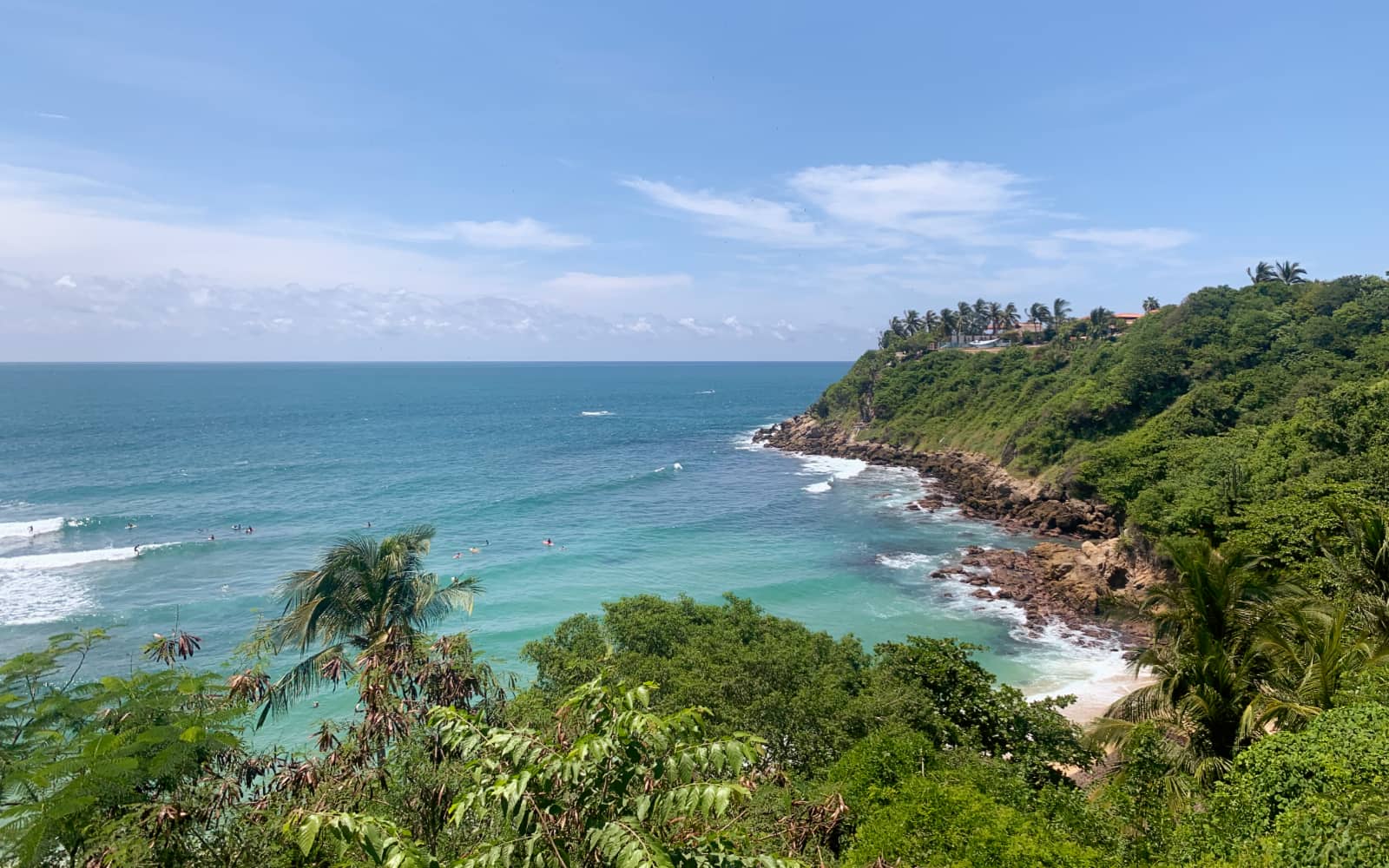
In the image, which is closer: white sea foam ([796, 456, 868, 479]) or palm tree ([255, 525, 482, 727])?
palm tree ([255, 525, 482, 727])

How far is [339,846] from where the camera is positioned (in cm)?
691

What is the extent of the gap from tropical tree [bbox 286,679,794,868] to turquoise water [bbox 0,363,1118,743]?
18.4m

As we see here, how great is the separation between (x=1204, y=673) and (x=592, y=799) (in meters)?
15.3

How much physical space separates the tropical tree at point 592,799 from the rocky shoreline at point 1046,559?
24.6 meters

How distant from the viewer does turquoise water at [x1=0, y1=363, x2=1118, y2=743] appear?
3359 cm

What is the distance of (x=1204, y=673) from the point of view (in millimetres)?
14883

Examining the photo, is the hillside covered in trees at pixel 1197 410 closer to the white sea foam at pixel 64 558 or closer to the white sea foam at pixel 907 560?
the white sea foam at pixel 907 560

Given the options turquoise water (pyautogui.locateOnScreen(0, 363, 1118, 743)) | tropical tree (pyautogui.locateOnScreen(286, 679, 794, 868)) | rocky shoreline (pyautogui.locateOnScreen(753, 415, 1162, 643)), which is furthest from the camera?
turquoise water (pyautogui.locateOnScreen(0, 363, 1118, 743))

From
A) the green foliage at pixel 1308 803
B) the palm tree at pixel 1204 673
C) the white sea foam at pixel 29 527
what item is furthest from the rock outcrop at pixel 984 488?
the white sea foam at pixel 29 527

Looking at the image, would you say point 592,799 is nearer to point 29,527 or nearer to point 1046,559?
point 1046,559

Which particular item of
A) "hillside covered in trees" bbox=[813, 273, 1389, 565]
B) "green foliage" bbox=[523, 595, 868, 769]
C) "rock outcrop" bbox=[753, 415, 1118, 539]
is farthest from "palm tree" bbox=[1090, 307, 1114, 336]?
"green foliage" bbox=[523, 595, 868, 769]

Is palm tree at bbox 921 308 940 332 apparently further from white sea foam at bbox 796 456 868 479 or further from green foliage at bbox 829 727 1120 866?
green foliage at bbox 829 727 1120 866

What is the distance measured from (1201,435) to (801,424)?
52165 mm

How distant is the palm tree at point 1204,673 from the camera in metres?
14.6
